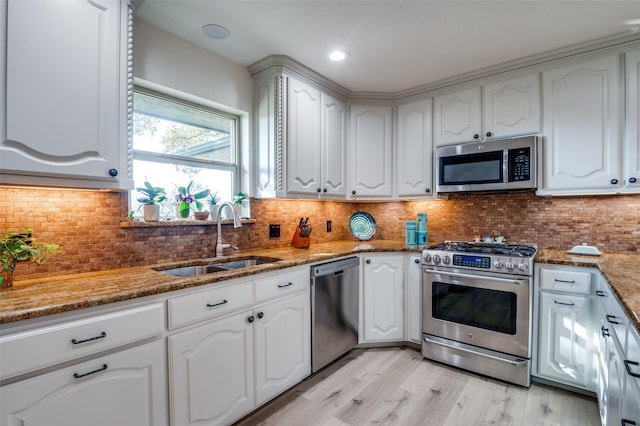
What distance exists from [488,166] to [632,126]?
0.86 meters

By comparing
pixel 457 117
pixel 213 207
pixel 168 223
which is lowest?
pixel 168 223

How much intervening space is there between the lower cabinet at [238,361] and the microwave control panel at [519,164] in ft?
5.99

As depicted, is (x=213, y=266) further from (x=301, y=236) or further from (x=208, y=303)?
(x=301, y=236)

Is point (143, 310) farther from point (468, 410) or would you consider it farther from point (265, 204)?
point (468, 410)

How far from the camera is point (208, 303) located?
155 cm

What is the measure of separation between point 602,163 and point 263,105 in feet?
8.11

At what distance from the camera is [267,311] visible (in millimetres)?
1856

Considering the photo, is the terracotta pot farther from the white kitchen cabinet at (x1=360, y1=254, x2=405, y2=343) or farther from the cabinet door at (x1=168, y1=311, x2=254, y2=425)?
the white kitchen cabinet at (x1=360, y1=254, x2=405, y2=343)

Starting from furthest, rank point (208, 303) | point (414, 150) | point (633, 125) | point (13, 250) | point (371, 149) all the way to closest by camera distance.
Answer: point (371, 149), point (414, 150), point (633, 125), point (208, 303), point (13, 250)

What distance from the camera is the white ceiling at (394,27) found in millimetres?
1775

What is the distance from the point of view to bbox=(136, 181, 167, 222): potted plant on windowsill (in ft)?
6.28

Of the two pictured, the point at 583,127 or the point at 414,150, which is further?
the point at 414,150

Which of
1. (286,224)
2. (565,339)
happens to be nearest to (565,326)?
(565,339)

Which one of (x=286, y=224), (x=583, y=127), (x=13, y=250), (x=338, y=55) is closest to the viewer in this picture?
(x=13, y=250)
